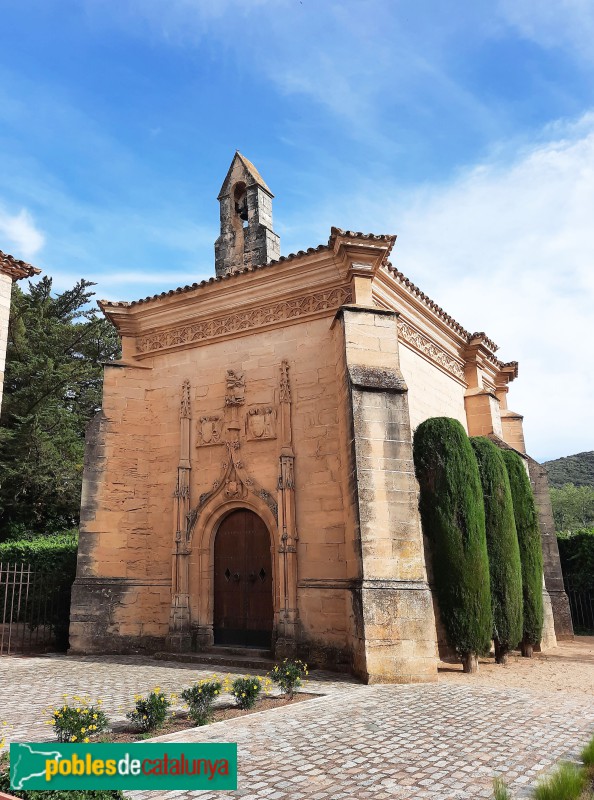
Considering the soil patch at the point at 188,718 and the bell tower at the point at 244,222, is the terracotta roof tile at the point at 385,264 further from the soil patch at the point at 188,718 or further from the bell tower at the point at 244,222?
the soil patch at the point at 188,718

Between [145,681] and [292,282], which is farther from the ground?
[292,282]

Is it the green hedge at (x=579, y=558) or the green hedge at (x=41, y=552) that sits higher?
the green hedge at (x=41, y=552)

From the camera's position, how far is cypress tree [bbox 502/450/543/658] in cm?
1109

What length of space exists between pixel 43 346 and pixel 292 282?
17011 millimetres

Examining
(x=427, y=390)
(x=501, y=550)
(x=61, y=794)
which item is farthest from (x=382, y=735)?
(x=427, y=390)

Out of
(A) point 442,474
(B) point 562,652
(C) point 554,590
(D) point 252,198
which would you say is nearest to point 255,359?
(A) point 442,474

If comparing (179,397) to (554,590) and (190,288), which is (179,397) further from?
(554,590)

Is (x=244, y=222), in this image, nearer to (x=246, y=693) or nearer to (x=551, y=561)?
(x=551, y=561)

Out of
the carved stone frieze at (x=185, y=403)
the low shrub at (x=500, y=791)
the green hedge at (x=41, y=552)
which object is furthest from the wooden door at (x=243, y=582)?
the low shrub at (x=500, y=791)

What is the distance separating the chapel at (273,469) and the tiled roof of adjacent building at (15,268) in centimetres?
197

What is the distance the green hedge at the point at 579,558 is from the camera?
674 inches

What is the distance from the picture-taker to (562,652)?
39.9 feet

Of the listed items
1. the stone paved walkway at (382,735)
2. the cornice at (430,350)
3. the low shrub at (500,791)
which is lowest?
the stone paved walkway at (382,735)

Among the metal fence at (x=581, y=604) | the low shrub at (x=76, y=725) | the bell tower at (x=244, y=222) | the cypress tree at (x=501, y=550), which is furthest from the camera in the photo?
the metal fence at (x=581, y=604)
